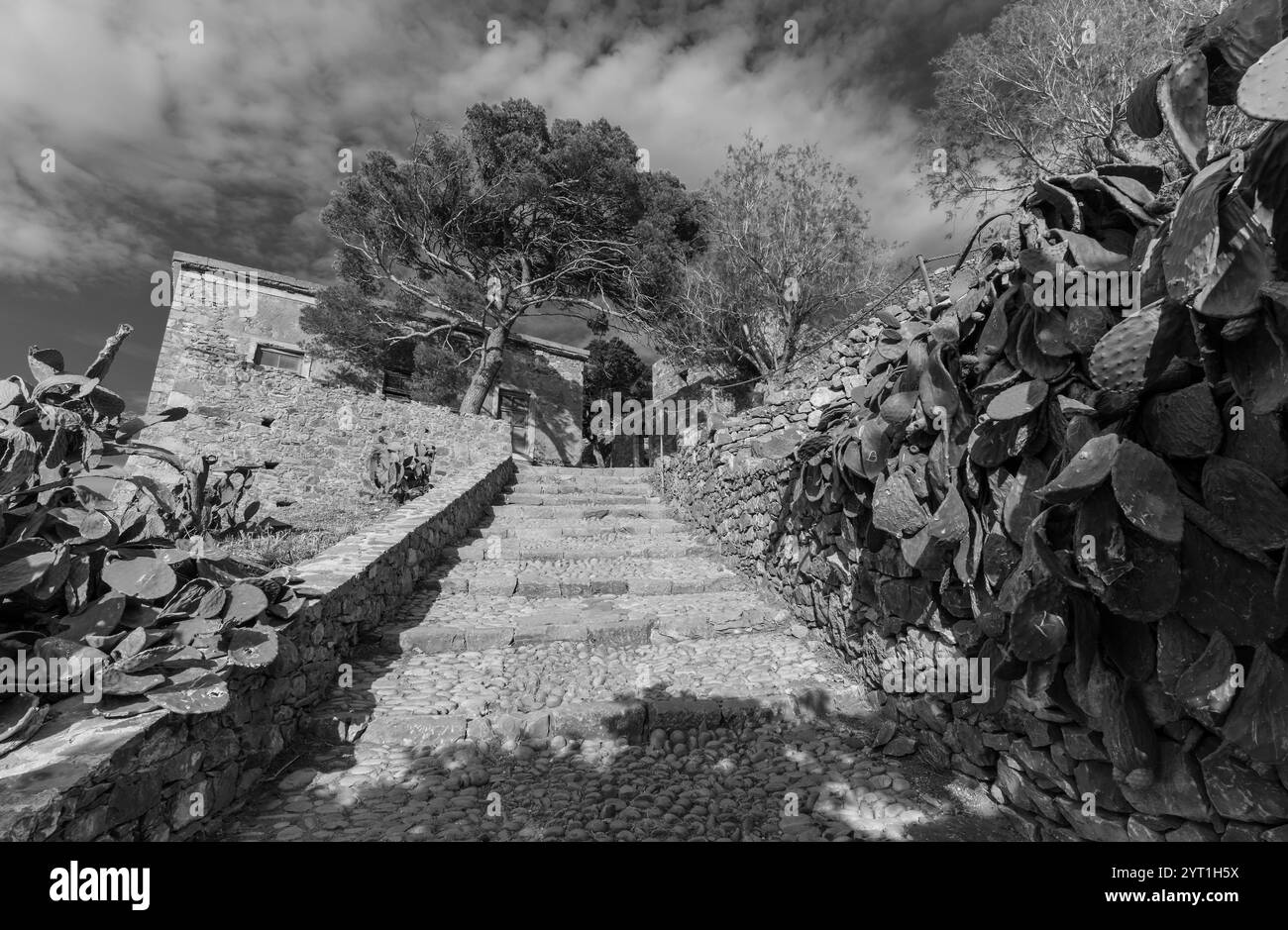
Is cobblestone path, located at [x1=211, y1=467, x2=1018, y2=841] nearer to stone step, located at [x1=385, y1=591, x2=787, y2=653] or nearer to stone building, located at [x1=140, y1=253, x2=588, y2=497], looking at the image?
stone step, located at [x1=385, y1=591, x2=787, y2=653]

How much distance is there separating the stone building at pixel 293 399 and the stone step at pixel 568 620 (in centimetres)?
479

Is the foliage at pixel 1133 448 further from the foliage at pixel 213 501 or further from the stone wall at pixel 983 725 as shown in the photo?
the foliage at pixel 213 501

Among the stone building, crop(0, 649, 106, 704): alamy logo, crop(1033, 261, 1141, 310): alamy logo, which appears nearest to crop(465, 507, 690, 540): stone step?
the stone building

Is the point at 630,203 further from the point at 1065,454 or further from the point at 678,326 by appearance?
the point at 1065,454

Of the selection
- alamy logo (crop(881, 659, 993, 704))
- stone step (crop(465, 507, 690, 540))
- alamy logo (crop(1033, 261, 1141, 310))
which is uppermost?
alamy logo (crop(1033, 261, 1141, 310))

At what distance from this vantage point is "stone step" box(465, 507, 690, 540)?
6782 mm

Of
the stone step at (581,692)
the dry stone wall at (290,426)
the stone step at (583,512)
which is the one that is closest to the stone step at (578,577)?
the stone step at (581,692)

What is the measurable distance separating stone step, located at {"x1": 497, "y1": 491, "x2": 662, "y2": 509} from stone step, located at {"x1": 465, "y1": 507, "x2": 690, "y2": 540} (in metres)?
0.80

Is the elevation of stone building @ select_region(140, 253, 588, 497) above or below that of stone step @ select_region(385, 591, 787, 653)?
above

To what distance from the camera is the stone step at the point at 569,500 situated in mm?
8367

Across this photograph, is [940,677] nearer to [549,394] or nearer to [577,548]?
[577,548]

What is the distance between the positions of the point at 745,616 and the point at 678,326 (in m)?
10.9

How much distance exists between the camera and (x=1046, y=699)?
200cm

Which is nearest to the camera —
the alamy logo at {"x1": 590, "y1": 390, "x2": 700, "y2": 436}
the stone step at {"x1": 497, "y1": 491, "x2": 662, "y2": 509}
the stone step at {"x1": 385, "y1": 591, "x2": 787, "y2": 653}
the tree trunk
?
the stone step at {"x1": 385, "y1": 591, "x2": 787, "y2": 653}
